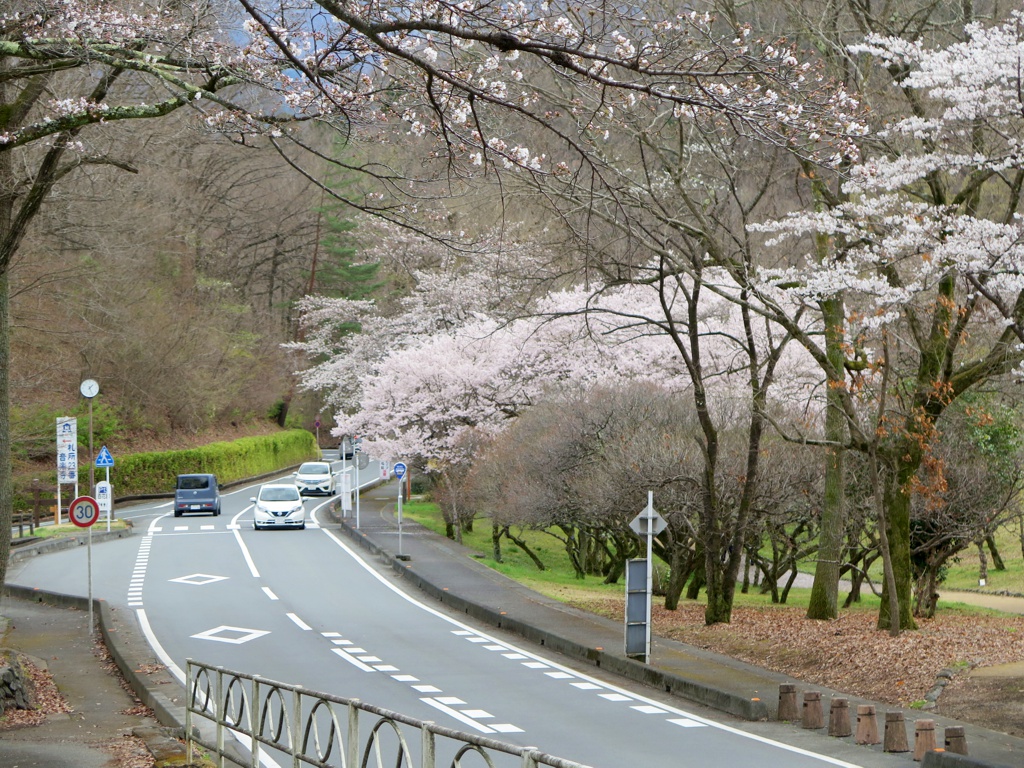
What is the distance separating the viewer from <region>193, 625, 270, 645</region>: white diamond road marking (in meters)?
20.6

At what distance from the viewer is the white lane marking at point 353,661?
1764 cm

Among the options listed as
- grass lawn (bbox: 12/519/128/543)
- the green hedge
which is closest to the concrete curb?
grass lawn (bbox: 12/519/128/543)

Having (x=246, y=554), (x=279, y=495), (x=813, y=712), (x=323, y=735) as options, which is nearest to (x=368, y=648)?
(x=323, y=735)

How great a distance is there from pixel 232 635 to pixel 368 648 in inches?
Result: 120

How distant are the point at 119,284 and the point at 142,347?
423 centimetres

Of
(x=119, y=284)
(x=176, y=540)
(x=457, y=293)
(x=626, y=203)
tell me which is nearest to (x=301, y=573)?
(x=176, y=540)

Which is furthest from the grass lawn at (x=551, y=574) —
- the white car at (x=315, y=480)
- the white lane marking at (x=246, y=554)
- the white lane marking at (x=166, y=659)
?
the white car at (x=315, y=480)

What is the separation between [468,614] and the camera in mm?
24656

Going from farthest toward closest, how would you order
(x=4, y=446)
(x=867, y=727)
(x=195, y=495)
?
(x=195, y=495)
(x=4, y=446)
(x=867, y=727)

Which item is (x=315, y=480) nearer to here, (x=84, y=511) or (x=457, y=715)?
(x=84, y=511)

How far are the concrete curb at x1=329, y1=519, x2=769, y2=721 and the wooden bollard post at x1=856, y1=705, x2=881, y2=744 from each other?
191cm

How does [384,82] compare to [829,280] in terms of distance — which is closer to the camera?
[384,82]

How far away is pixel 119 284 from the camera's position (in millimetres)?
54719

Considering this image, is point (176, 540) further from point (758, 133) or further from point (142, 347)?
point (758, 133)
